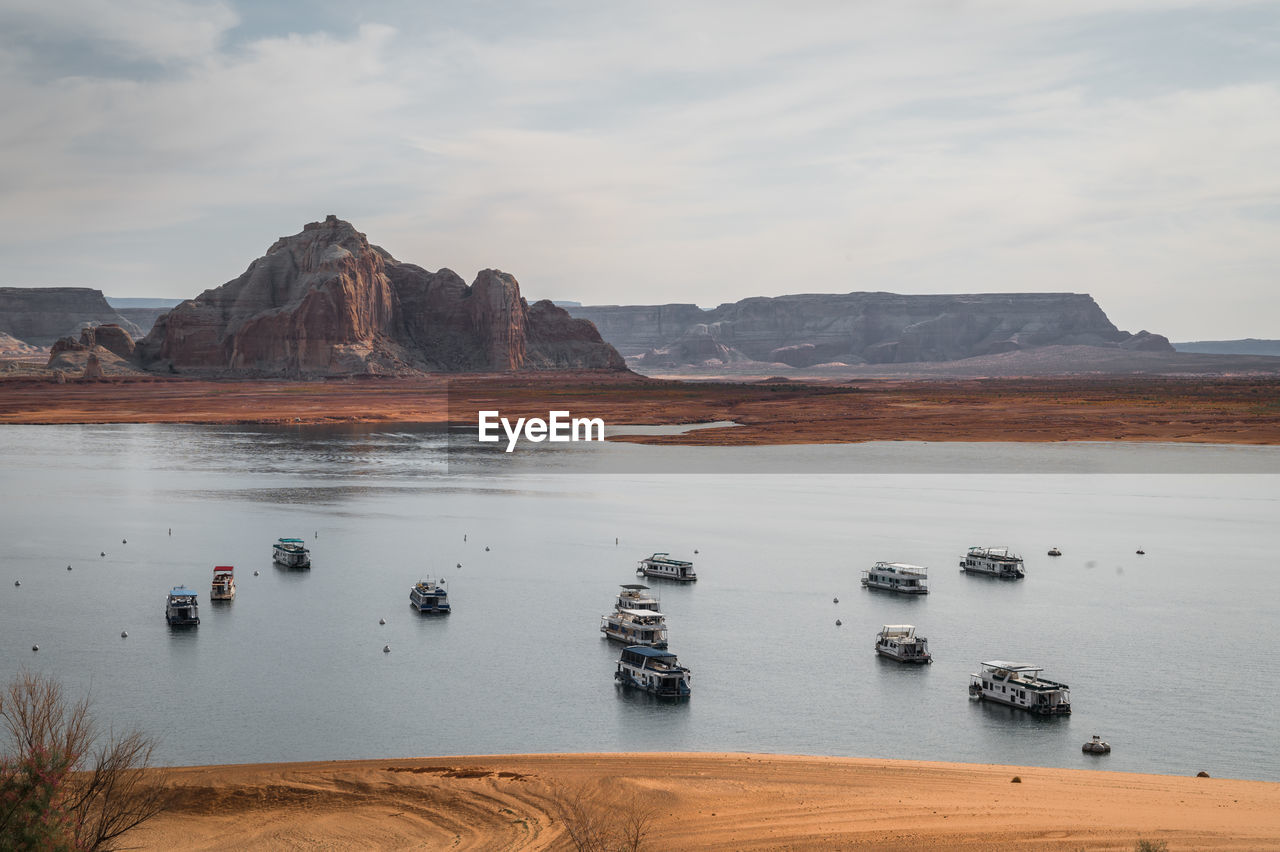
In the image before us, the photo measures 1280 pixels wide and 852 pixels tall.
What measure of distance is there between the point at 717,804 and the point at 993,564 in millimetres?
38056

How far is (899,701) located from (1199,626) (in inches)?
746

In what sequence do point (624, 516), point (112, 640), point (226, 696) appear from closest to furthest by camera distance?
point (226, 696)
point (112, 640)
point (624, 516)

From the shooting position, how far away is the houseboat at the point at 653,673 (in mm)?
43812

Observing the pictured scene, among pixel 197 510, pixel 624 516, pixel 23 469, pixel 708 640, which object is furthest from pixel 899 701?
pixel 23 469

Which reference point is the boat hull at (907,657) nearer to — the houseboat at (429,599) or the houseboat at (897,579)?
the houseboat at (897,579)

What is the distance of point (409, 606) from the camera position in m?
57.5

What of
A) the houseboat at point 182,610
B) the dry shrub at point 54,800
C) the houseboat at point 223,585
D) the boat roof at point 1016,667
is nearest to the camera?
the dry shrub at point 54,800

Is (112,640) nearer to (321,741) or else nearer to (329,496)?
(321,741)

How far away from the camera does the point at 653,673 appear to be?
44.0 meters

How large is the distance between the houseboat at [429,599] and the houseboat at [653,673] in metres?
13.0

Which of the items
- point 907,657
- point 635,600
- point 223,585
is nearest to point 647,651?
point 635,600

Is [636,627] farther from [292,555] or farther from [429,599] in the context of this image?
[292,555]

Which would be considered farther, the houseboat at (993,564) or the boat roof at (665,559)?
the houseboat at (993,564)

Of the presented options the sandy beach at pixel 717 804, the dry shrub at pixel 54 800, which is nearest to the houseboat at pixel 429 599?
the sandy beach at pixel 717 804
